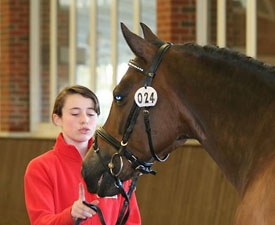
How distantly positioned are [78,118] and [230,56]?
78cm

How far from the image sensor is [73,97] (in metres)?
3.05

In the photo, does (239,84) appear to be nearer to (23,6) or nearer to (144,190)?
(144,190)

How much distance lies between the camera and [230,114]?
252 centimetres

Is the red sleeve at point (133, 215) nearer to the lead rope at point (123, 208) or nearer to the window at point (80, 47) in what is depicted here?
the lead rope at point (123, 208)

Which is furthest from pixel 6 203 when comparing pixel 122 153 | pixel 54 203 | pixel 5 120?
pixel 122 153

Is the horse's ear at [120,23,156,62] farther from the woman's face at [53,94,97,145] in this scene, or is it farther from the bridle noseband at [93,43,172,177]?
the woman's face at [53,94,97,145]

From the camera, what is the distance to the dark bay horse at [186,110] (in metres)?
2.49

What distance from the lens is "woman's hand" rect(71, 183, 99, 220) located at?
275 centimetres

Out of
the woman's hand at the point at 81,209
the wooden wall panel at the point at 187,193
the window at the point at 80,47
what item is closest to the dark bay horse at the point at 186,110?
the woman's hand at the point at 81,209

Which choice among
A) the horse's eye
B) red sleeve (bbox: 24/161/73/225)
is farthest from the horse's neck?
red sleeve (bbox: 24/161/73/225)

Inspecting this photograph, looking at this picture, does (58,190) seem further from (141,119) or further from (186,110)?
(186,110)

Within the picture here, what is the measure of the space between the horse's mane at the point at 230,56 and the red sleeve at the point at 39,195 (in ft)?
2.80

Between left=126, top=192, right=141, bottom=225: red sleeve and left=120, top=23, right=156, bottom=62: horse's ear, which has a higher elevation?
left=120, top=23, right=156, bottom=62: horse's ear

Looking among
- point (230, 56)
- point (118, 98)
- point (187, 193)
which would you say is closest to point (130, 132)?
point (118, 98)
